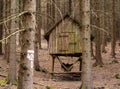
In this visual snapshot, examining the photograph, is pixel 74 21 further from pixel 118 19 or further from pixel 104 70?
pixel 118 19

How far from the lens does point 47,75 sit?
2262 cm

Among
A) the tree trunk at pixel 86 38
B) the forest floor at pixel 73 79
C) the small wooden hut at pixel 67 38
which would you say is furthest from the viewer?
the small wooden hut at pixel 67 38

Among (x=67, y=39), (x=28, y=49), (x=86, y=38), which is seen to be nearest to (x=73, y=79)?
(x=67, y=39)

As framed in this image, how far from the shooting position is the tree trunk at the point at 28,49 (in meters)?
6.26

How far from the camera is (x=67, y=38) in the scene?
71.2 ft

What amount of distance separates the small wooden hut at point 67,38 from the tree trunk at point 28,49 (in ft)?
49.4

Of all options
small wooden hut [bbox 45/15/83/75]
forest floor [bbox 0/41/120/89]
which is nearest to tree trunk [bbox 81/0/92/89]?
forest floor [bbox 0/41/120/89]

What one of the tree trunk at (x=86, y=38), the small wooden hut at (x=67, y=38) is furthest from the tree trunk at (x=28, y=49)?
the small wooden hut at (x=67, y=38)

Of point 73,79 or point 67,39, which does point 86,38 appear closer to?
point 67,39

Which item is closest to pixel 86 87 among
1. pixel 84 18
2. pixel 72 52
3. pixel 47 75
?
pixel 84 18

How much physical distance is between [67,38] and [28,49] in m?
15.5

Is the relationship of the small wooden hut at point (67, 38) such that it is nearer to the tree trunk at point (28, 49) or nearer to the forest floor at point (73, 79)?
the forest floor at point (73, 79)

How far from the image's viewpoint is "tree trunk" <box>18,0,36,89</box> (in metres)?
6.26

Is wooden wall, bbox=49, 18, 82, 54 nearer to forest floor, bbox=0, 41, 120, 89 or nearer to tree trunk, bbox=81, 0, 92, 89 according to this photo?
forest floor, bbox=0, 41, 120, 89
